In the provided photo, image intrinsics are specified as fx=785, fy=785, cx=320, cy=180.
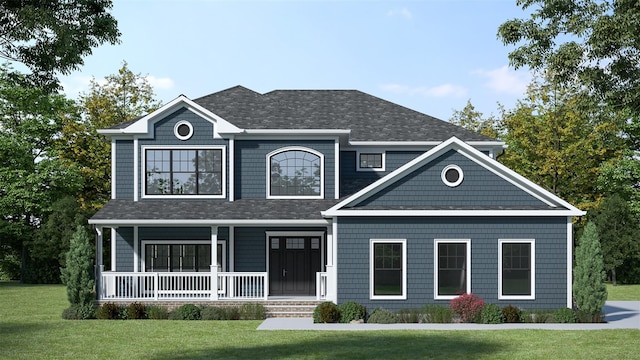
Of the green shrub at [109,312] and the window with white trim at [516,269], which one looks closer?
the window with white trim at [516,269]

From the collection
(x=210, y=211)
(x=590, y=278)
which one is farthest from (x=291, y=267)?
(x=590, y=278)

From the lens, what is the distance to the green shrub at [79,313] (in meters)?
25.6

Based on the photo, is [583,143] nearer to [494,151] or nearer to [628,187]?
[628,187]

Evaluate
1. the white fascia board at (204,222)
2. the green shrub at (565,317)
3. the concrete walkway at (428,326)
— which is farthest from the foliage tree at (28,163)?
the green shrub at (565,317)

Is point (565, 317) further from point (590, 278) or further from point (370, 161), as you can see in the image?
point (370, 161)

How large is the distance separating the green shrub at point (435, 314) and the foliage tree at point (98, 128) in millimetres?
27143

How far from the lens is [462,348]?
18.5 m

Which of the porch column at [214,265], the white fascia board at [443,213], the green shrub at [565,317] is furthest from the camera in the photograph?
the porch column at [214,265]

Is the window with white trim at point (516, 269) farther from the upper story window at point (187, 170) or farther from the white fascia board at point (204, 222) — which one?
the upper story window at point (187, 170)

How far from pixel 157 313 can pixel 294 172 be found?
23.7ft

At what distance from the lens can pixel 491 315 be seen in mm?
23781

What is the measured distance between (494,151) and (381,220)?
8.68 metres

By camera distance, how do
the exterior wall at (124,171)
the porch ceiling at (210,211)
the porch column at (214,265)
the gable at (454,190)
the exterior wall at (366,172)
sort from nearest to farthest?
the gable at (454,190), the porch column at (214,265), the porch ceiling at (210,211), the exterior wall at (124,171), the exterior wall at (366,172)

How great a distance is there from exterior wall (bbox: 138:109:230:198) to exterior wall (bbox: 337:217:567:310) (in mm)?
6308
